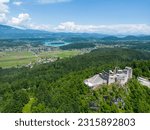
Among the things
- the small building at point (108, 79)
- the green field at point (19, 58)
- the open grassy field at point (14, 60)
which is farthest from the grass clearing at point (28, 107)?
the open grassy field at point (14, 60)

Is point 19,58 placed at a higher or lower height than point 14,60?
lower

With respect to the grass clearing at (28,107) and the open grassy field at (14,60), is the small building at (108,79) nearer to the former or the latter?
the grass clearing at (28,107)

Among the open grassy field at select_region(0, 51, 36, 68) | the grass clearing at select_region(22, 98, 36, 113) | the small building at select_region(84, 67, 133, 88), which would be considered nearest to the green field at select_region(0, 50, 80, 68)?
the open grassy field at select_region(0, 51, 36, 68)

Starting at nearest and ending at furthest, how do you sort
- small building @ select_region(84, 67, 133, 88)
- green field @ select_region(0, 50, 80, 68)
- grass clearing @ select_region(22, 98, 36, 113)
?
grass clearing @ select_region(22, 98, 36, 113), small building @ select_region(84, 67, 133, 88), green field @ select_region(0, 50, 80, 68)

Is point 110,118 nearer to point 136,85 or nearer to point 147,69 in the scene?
point 136,85

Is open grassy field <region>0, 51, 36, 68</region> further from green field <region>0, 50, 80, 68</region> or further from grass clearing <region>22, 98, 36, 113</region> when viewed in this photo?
grass clearing <region>22, 98, 36, 113</region>

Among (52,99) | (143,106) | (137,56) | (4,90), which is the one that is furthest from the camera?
(137,56)

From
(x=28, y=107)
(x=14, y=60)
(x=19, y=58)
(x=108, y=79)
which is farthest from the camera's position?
(x=19, y=58)

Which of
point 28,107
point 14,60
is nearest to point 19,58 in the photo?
point 14,60

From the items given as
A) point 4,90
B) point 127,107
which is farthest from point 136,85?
point 4,90

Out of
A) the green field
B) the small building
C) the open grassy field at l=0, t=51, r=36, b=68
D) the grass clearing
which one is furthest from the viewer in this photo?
the green field

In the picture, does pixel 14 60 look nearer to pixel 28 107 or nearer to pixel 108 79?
pixel 28 107
